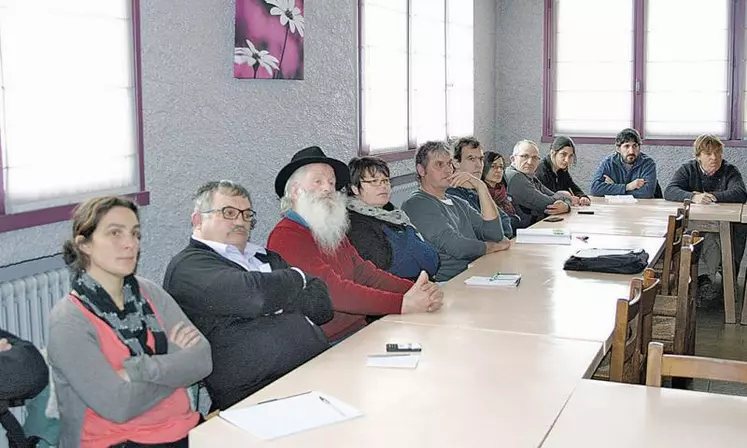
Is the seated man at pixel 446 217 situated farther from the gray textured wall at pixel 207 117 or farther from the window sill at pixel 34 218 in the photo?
the window sill at pixel 34 218

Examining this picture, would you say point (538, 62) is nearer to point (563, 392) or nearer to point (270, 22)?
point (270, 22)

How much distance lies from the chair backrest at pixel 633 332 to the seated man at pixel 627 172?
440 centimetres

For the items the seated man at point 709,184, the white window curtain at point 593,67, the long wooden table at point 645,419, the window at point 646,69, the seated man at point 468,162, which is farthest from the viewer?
the white window curtain at point 593,67

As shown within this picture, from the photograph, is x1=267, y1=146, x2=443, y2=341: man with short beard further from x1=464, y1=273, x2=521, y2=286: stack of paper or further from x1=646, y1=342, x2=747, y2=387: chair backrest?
x1=646, y1=342, x2=747, y2=387: chair backrest

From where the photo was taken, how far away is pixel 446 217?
4.76m

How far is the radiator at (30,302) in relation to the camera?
10.1ft

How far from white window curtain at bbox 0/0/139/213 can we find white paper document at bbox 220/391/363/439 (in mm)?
1499

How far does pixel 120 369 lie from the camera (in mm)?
2535

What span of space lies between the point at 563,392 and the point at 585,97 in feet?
22.0

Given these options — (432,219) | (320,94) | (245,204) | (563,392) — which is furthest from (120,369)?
(320,94)

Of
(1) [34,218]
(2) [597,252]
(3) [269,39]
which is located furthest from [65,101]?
(2) [597,252]

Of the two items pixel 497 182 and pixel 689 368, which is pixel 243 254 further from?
pixel 497 182

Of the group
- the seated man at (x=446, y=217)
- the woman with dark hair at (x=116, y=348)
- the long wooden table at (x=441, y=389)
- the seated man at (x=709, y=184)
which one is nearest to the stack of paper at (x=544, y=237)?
the seated man at (x=446, y=217)

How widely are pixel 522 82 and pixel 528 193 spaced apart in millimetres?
2734
